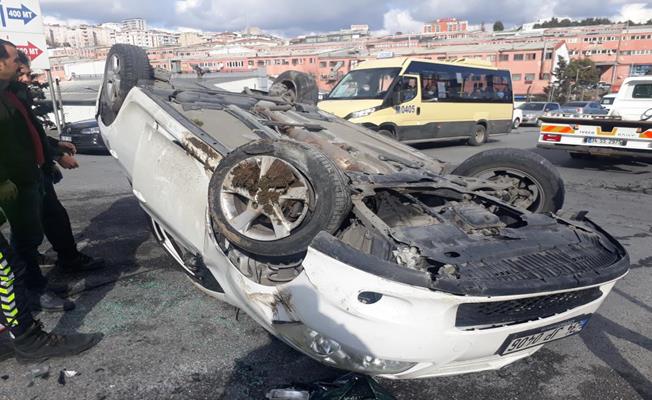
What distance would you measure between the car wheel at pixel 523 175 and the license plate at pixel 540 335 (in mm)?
1194

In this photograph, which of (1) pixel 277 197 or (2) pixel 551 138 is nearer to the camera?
(1) pixel 277 197

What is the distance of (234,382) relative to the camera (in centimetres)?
232

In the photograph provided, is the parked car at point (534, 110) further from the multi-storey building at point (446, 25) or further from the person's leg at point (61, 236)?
the multi-storey building at point (446, 25)

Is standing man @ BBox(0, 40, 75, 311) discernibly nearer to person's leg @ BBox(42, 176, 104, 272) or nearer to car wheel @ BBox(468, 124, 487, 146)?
person's leg @ BBox(42, 176, 104, 272)

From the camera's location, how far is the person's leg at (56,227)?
360cm

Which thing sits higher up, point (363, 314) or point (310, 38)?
point (310, 38)

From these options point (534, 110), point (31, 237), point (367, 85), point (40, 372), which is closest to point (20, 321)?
point (40, 372)

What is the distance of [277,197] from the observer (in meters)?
2.35

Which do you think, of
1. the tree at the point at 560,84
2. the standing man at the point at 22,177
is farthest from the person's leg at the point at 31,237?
the tree at the point at 560,84

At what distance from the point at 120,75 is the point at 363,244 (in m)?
2.65

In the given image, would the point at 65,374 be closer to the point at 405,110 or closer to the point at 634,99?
the point at 405,110

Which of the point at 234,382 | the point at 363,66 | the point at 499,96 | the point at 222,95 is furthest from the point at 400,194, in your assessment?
the point at 499,96

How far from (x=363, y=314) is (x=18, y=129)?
258 centimetres

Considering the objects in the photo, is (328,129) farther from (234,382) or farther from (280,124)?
(234,382)
